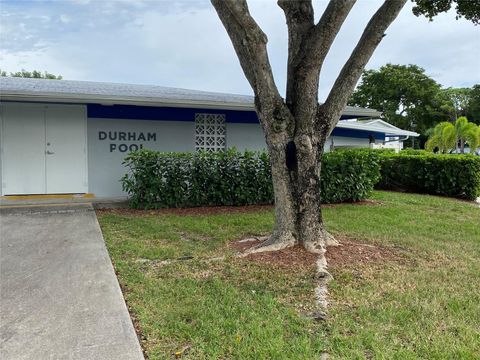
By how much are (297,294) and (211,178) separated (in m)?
5.20

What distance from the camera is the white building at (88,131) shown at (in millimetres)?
8539

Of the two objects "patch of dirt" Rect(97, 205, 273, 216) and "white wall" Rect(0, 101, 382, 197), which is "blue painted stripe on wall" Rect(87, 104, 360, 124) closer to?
"white wall" Rect(0, 101, 382, 197)

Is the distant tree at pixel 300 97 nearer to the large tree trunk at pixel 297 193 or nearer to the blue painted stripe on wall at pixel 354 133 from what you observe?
the large tree trunk at pixel 297 193

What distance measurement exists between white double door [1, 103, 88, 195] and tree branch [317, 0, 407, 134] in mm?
6217

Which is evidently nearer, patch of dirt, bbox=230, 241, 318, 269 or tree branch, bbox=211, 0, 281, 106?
patch of dirt, bbox=230, 241, 318, 269

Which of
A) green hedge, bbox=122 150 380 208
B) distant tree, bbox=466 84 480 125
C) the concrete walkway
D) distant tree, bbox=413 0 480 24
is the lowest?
the concrete walkway

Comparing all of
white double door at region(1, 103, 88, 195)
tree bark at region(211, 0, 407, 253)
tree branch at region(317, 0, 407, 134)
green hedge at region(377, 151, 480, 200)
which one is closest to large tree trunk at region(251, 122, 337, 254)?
tree bark at region(211, 0, 407, 253)

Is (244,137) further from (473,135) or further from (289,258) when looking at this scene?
(473,135)

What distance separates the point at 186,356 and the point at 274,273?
177 cm

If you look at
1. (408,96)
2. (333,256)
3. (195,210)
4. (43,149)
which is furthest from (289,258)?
(408,96)

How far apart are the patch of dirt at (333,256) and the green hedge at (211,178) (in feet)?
11.1

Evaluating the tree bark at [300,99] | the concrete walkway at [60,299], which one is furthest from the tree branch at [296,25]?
the concrete walkway at [60,299]

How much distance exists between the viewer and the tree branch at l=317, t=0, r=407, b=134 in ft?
16.1

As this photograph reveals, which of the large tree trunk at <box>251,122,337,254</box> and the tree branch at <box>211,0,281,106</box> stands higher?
the tree branch at <box>211,0,281,106</box>
